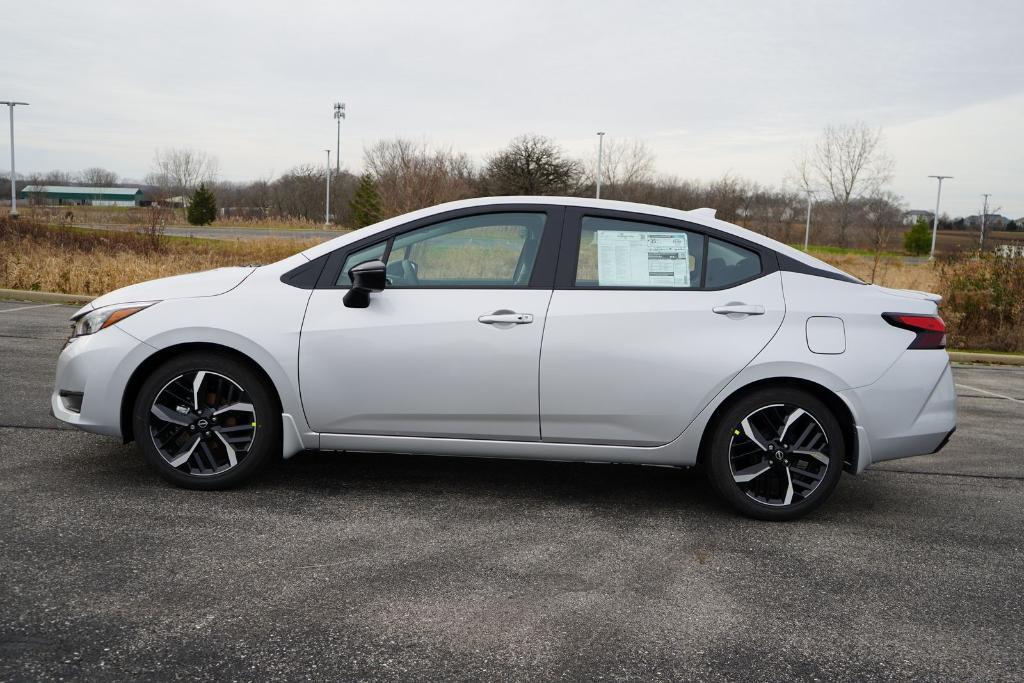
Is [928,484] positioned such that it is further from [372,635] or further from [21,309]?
[21,309]

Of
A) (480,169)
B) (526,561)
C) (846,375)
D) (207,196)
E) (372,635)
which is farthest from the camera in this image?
(207,196)

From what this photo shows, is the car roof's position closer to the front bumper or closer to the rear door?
the rear door

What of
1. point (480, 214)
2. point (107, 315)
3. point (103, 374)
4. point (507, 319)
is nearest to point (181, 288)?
point (107, 315)

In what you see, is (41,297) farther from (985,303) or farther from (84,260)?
(985,303)

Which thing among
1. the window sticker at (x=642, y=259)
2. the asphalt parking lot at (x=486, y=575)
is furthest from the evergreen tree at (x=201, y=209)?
the window sticker at (x=642, y=259)

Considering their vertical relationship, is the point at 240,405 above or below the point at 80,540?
above

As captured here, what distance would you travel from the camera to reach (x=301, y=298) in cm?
456

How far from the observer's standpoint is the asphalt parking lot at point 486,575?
3016 mm

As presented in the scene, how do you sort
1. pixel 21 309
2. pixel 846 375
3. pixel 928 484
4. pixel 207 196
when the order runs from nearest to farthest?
1. pixel 846 375
2. pixel 928 484
3. pixel 21 309
4. pixel 207 196

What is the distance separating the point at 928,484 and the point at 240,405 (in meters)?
4.08

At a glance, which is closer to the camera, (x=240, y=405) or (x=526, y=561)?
(x=526, y=561)

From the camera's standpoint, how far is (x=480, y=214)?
4676mm

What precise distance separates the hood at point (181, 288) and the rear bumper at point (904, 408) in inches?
126

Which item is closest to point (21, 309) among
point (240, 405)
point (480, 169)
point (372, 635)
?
point (240, 405)
